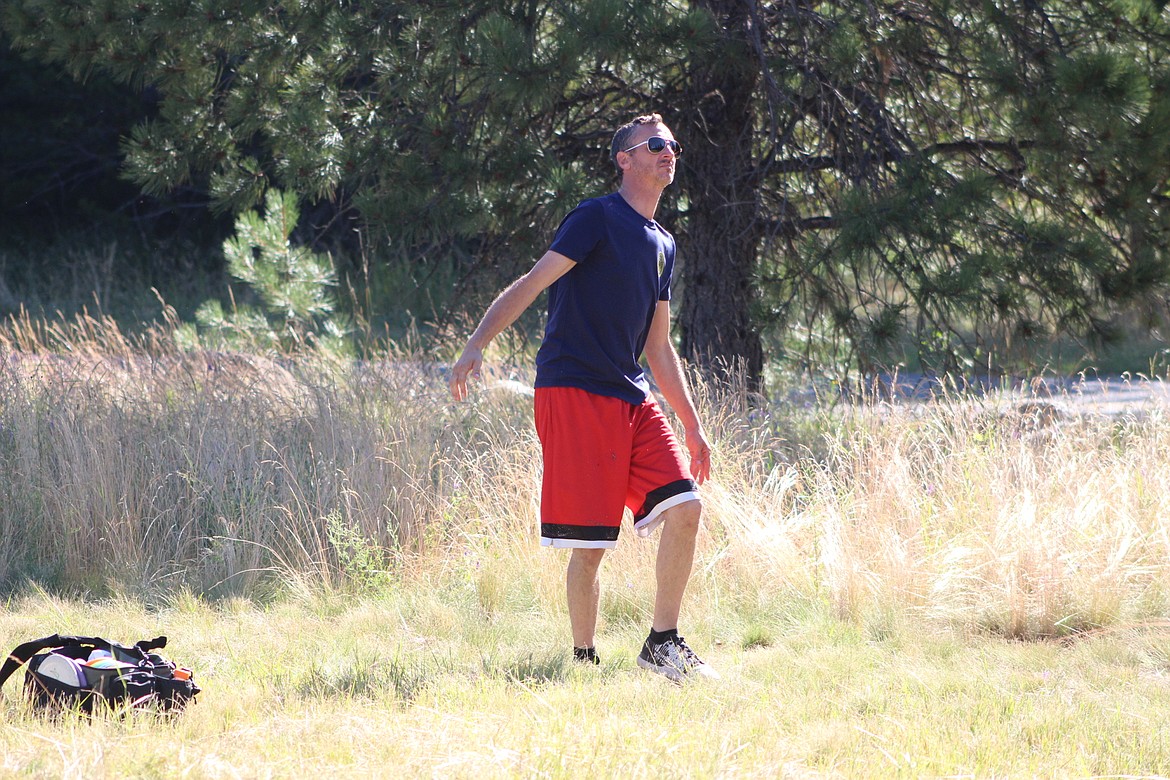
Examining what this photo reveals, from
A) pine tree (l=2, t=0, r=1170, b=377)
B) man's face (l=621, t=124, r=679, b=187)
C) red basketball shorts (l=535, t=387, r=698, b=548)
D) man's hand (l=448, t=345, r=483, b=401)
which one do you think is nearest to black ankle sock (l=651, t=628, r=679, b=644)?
red basketball shorts (l=535, t=387, r=698, b=548)

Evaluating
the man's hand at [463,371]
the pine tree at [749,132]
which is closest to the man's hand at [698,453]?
the man's hand at [463,371]

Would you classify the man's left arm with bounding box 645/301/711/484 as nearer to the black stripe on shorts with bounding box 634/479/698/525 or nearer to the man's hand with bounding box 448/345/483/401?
the black stripe on shorts with bounding box 634/479/698/525

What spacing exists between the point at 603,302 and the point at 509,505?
196cm

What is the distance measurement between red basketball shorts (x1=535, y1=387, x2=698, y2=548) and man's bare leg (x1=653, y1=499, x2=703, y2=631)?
0.13 ft

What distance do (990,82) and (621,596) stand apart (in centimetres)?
356

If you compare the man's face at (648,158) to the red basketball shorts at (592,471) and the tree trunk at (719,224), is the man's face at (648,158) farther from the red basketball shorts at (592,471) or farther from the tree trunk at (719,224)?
the tree trunk at (719,224)

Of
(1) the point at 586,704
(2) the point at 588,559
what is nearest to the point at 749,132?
(2) the point at 588,559

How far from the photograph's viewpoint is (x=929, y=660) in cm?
427

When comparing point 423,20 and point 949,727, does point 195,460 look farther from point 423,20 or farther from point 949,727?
point 949,727

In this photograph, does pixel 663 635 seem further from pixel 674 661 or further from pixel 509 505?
pixel 509 505

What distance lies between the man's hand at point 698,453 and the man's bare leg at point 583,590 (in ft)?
1.59

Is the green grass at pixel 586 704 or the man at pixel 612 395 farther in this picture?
the man at pixel 612 395

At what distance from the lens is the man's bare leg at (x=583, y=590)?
3.96 m

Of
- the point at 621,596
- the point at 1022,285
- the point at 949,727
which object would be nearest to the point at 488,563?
the point at 621,596
